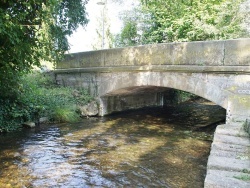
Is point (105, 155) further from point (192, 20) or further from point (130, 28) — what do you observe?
point (130, 28)

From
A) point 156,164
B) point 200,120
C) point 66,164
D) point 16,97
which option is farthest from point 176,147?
point 16,97

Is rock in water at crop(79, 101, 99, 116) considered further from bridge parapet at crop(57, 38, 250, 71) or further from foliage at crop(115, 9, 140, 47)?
foliage at crop(115, 9, 140, 47)

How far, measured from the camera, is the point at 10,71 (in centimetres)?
537

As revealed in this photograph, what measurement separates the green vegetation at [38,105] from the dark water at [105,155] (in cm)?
51

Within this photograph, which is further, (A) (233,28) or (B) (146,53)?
(A) (233,28)

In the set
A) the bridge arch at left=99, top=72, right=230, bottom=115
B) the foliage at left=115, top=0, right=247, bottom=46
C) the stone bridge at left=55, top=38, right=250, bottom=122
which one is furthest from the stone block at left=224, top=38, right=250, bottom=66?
the foliage at left=115, top=0, right=247, bottom=46

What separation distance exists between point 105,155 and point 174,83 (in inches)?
122

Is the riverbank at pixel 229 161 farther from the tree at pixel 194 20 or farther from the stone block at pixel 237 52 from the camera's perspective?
the tree at pixel 194 20

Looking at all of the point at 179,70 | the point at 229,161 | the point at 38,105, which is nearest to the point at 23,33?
the point at 38,105

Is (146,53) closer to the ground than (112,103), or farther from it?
farther from it

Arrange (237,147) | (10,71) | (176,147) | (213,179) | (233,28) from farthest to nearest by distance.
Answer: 1. (233,28)
2. (176,147)
3. (10,71)
4. (237,147)
5. (213,179)

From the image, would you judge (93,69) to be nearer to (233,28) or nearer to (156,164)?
(156,164)

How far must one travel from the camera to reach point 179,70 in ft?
22.7

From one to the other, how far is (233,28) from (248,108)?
6.59 metres
